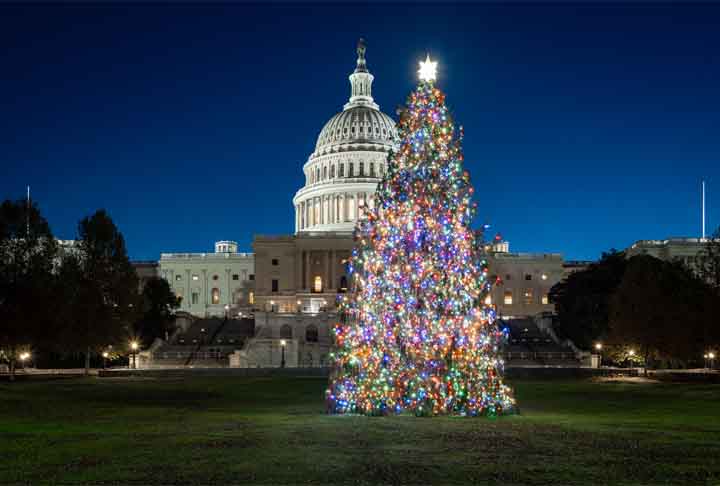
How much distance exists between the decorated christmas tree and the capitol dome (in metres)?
103

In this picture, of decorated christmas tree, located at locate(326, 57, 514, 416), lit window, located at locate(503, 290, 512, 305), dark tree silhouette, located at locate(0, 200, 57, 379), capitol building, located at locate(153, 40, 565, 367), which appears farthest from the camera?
lit window, located at locate(503, 290, 512, 305)

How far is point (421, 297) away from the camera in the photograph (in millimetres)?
26125

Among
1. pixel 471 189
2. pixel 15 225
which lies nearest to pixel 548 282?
pixel 15 225

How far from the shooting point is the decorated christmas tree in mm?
25391

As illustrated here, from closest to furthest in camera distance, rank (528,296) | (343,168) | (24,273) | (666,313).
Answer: (24,273)
(666,313)
(528,296)
(343,168)

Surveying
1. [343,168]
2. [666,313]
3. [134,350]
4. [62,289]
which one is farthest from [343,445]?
[343,168]

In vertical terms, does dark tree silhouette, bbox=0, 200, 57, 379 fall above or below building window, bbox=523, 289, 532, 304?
below

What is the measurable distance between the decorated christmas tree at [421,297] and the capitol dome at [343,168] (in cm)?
10315

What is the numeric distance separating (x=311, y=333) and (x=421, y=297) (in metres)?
69.7

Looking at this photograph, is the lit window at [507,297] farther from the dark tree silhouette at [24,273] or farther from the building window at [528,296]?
the dark tree silhouette at [24,273]

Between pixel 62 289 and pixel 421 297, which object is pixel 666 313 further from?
pixel 62 289

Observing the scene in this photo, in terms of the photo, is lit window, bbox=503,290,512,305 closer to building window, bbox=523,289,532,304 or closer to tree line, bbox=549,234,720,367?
building window, bbox=523,289,532,304

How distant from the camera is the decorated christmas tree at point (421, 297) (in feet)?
83.3

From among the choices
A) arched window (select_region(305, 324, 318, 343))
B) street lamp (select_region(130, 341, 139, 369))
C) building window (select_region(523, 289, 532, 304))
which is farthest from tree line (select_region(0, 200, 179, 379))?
building window (select_region(523, 289, 532, 304))
